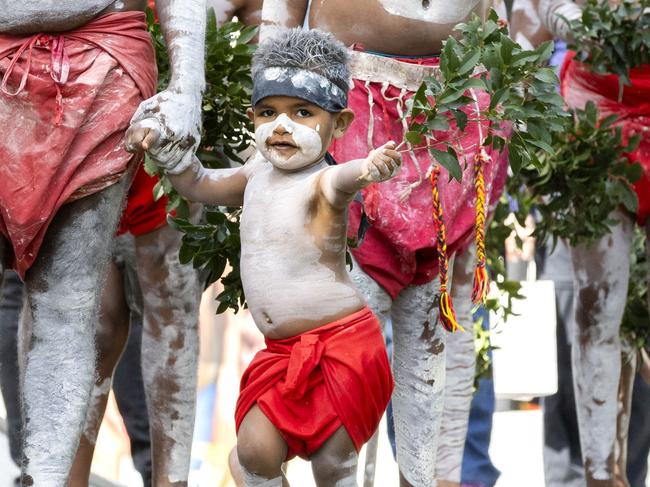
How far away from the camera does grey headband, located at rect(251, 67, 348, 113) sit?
390 centimetres

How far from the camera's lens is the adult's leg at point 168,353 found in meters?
4.90

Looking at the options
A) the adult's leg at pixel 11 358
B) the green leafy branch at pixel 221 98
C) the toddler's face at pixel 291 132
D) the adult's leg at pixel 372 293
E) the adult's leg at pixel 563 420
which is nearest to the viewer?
the toddler's face at pixel 291 132

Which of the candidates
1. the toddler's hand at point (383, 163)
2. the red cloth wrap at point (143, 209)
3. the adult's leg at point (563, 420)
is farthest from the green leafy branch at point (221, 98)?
the adult's leg at point (563, 420)

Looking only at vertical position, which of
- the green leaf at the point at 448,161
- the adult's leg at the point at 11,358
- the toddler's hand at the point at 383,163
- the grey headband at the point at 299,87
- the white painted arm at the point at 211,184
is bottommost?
the adult's leg at the point at 11,358

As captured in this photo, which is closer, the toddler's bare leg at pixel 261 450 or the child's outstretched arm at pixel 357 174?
the child's outstretched arm at pixel 357 174

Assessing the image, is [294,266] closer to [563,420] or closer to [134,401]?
[134,401]

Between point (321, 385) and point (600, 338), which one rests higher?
point (321, 385)

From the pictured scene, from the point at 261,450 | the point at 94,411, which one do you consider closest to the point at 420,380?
the point at 261,450

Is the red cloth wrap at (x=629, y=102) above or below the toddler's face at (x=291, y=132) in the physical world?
below

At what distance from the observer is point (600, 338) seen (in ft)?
18.6

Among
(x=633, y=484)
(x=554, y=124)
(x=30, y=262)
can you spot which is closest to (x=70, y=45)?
(x=30, y=262)

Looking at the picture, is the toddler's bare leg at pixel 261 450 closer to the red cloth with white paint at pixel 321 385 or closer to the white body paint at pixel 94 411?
the red cloth with white paint at pixel 321 385

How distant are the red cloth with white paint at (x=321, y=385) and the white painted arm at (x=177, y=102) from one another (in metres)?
0.57

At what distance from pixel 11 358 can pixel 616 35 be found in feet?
8.03
